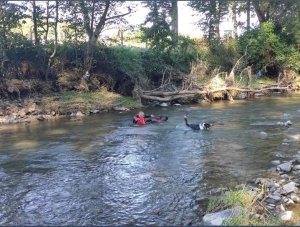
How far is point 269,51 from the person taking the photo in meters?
28.9

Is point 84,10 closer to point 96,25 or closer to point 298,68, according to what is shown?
point 96,25

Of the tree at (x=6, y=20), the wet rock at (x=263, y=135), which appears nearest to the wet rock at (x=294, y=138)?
the wet rock at (x=263, y=135)


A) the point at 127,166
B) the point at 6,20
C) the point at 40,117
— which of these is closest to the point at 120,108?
the point at 40,117

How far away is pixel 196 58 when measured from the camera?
26797 millimetres

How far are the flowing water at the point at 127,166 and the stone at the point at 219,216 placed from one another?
0.65 feet

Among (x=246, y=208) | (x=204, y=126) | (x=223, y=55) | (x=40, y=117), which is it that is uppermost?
(x=223, y=55)

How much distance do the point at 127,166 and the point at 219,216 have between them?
397 cm

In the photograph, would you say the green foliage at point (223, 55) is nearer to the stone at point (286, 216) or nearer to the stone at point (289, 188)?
the stone at point (289, 188)

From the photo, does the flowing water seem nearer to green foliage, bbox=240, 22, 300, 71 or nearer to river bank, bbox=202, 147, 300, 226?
river bank, bbox=202, 147, 300, 226

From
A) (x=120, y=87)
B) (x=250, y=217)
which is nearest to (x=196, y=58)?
(x=120, y=87)

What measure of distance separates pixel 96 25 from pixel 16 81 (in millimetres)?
5398

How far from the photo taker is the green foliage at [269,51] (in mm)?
28516

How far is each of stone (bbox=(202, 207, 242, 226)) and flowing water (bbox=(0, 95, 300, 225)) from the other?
197 millimetres

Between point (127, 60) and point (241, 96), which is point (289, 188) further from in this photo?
point (127, 60)
